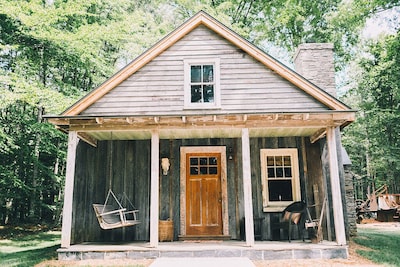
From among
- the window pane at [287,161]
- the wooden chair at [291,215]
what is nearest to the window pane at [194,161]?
the window pane at [287,161]

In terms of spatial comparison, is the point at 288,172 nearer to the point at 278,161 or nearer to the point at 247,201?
the point at 278,161

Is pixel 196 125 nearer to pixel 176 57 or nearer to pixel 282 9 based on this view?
pixel 176 57

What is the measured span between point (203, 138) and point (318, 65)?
4.35 meters

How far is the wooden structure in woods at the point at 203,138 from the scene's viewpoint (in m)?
7.17

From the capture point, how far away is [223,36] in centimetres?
837

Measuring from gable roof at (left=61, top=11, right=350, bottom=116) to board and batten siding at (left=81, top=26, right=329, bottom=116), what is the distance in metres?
0.11

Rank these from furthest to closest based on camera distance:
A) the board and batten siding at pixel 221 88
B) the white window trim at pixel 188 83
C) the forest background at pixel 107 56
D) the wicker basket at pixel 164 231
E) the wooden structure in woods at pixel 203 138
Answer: the forest background at pixel 107 56
the wicker basket at pixel 164 231
the white window trim at pixel 188 83
the board and batten siding at pixel 221 88
the wooden structure in woods at pixel 203 138

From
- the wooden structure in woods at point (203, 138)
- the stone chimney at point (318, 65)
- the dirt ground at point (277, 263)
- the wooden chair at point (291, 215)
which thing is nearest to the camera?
the dirt ground at point (277, 263)

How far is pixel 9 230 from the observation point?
12.9 meters

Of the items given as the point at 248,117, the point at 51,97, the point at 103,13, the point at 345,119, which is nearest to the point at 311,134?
the point at 345,119

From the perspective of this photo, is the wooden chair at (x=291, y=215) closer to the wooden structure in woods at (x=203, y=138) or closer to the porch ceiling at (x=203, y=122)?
the wooden structure in woods at (x=203, y=138)

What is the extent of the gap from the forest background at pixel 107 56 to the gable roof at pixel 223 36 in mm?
3987

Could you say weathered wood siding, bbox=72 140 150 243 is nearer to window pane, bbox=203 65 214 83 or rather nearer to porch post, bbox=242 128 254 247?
window pane, bbox=203 65 214 83

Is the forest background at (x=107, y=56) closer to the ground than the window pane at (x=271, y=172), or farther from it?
farther from it
